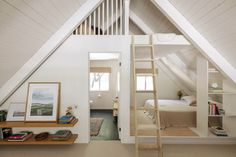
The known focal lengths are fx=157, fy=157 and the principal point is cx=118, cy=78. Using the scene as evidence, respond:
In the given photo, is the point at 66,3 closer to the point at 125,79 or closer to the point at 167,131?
the point at 125,79

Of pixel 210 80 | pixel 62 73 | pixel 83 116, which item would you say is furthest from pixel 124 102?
pixel 210 80

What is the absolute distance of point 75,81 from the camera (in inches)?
119

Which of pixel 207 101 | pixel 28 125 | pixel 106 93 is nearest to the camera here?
pixel 28 125

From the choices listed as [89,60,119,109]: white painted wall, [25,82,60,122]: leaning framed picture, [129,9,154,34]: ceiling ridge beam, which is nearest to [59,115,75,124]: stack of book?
[25,82,60,122]: leaning framed picture

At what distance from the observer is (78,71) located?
3.02 metres

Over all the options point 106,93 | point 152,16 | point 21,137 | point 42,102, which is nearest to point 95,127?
point 42,102

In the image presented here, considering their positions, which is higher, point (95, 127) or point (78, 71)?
point (78, 71)

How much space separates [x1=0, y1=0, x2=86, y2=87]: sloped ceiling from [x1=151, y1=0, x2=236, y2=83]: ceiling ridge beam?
56.2 inches

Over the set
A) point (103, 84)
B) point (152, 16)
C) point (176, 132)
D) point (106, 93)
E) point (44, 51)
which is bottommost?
point (176, 132)

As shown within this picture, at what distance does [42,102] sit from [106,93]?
3531mm

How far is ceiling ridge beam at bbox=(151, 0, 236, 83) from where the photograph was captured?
7.73ft

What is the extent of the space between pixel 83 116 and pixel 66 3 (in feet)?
6.48

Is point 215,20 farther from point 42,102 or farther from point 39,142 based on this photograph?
point 39,142

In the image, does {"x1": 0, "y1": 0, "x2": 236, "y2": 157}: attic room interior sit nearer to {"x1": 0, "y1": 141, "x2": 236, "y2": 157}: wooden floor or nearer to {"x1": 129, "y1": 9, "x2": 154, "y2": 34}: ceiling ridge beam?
{"x1": 0, "y1": 141, "x2": 236, "y2": 157}: wooden floor
